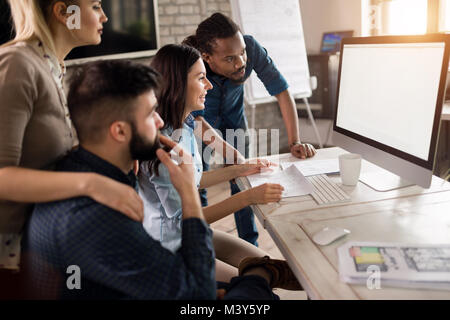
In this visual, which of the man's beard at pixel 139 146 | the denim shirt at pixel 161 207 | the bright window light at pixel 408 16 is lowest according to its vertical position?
the denim shirt at pixel 161 207

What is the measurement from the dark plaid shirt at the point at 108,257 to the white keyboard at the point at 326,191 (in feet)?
1.60

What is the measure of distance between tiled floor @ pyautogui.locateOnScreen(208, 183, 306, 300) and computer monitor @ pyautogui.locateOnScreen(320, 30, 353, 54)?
5.71 feet

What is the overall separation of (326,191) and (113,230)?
2.37 ft

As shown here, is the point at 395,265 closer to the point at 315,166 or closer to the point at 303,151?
the point at 315,166

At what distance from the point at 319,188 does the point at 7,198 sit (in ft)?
2.89

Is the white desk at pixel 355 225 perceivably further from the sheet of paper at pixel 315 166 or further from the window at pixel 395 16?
the window at pixel 395 16

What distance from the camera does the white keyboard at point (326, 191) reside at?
1174 millimetres

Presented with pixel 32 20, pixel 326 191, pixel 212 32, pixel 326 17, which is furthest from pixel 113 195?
pixel 326 17

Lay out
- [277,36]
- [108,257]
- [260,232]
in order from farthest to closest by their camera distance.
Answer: [277,36]
[260,232]
[108,257]

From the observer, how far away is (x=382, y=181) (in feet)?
4.23

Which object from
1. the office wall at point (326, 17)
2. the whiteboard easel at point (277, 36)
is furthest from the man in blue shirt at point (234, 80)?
the office wall at point (326, 17)

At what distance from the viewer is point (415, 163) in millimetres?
1078

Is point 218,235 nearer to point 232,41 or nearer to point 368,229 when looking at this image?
point 368,229

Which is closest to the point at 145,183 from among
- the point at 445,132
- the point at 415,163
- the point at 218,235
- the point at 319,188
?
the point at 218,235
